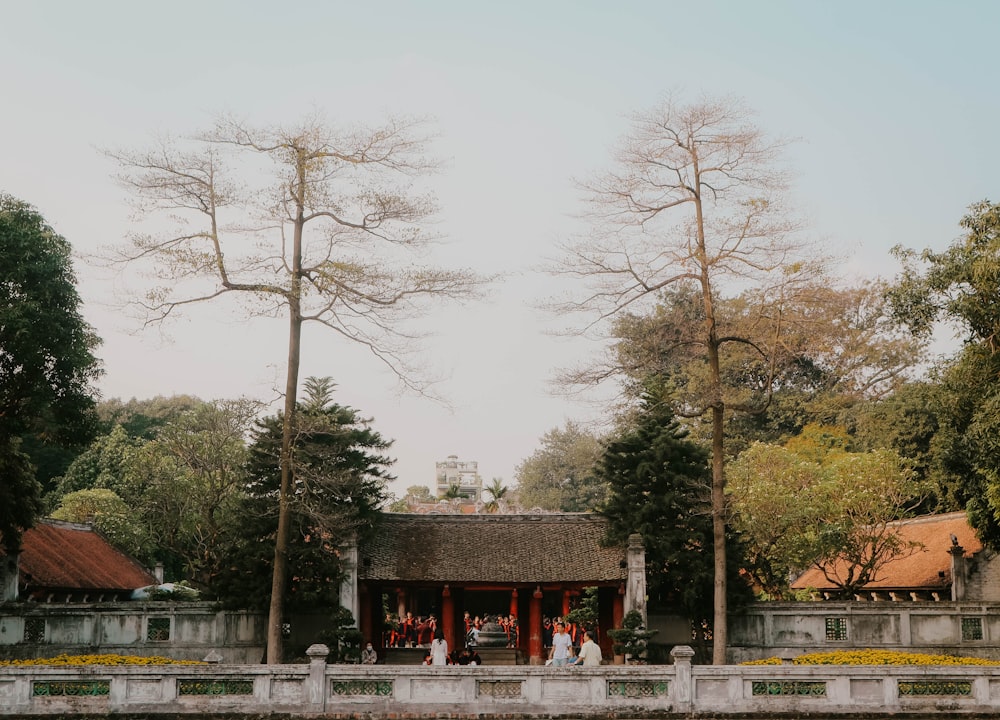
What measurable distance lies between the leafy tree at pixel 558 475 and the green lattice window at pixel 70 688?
185 ft

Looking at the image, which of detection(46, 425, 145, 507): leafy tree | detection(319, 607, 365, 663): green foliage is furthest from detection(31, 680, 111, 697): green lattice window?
detection(46, 425, 145, 507): leafy tree

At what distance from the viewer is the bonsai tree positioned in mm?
27266

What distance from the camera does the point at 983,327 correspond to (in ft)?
81.8

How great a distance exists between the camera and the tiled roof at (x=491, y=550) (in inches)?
1167

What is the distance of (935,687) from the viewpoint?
58.4ft

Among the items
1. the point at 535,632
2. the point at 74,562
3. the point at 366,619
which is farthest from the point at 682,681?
the point at 74,562

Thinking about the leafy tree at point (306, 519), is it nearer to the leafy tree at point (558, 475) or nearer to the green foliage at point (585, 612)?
the green foliage at point (585, 612)

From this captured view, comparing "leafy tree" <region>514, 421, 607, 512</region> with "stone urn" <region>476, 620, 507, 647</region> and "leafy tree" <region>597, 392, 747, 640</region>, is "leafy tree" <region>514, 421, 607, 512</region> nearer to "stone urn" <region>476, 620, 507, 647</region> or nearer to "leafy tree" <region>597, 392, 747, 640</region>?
"stone urn" <region>476, 620, 507, 647</region>

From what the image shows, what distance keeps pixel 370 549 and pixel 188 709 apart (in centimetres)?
1319

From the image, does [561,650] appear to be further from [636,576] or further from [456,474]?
[456,474]

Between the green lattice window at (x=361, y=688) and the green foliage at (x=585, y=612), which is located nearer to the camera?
the green lattice window at (x=361, y=688)

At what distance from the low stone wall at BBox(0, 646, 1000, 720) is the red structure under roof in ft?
49.5

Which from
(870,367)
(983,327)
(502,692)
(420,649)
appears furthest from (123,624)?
(870,367)

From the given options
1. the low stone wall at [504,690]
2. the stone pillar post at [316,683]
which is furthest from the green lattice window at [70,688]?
the stone pillar post at [316,683]
